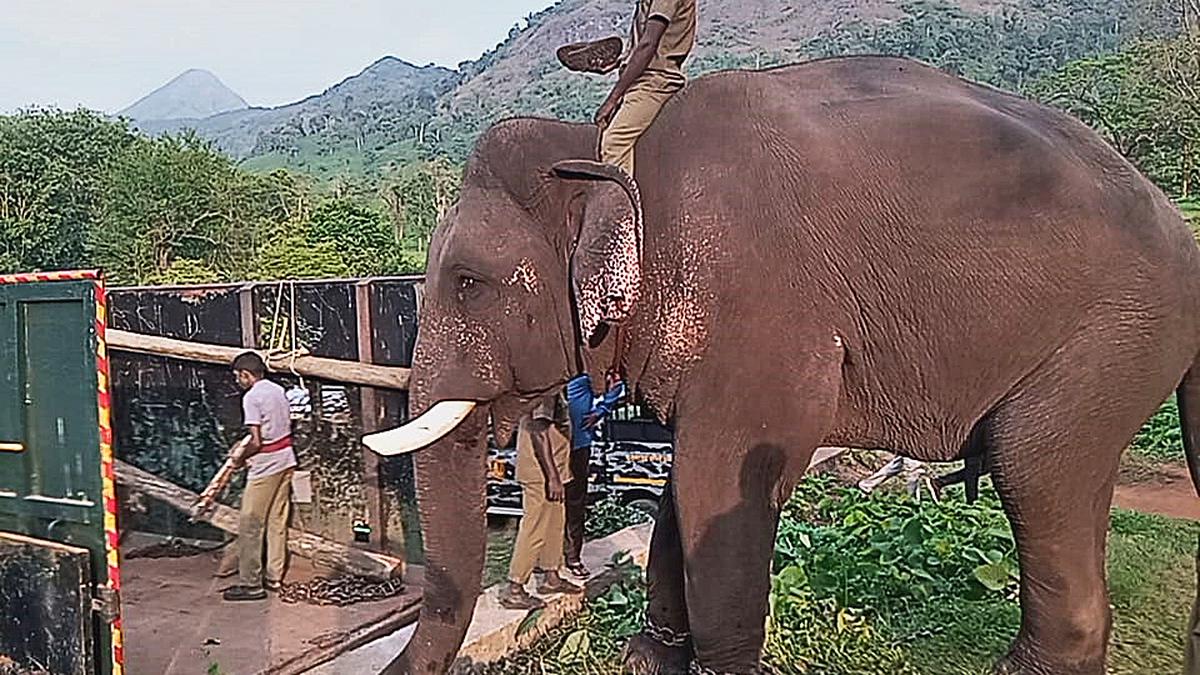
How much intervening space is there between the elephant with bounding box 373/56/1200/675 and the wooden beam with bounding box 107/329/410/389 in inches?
80.9

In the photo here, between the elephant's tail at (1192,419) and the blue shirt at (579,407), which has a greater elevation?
the elephant's tail at (1192,419)

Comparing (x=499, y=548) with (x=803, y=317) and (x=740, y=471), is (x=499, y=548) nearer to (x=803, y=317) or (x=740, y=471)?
(x=740, y=471)

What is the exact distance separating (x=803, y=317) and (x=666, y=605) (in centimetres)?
174

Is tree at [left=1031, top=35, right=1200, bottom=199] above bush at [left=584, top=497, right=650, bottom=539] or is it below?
above

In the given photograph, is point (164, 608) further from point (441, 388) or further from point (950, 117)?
point (950, 117)

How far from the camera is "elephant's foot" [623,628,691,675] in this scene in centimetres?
535

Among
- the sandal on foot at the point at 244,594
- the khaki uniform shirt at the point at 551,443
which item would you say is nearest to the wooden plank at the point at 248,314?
the sandal on foot at the point at 244,594

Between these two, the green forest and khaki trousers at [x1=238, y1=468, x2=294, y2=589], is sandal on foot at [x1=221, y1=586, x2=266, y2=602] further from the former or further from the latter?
the green forest

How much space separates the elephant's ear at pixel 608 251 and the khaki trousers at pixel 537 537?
2.72 meters

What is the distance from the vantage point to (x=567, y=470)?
7262mm

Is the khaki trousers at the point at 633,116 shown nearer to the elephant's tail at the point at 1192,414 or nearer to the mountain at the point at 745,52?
the elephant's tail at the point at 1192,414

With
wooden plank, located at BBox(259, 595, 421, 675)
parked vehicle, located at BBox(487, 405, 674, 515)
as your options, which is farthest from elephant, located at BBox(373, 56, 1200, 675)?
parked vehicle, located at BBox(487, 405, 674, 515)

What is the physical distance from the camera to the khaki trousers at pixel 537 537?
6699 millimetres

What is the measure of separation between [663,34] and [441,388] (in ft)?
5.36
